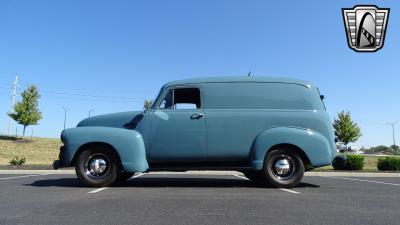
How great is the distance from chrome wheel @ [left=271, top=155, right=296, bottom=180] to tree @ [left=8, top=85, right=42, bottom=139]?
143 ft

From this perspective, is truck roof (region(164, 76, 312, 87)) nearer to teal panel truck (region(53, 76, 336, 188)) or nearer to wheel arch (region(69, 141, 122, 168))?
teal panel truck (region(53, 76, 336, 188))

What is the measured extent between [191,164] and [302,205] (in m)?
2.83

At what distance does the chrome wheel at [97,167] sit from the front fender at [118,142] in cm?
31

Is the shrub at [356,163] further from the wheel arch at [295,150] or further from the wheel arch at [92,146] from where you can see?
the wheel arch at [92,146]

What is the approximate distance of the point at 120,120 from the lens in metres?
7.34

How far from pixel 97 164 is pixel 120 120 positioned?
939 mm

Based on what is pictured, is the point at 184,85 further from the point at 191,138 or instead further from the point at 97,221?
the point at 97,221

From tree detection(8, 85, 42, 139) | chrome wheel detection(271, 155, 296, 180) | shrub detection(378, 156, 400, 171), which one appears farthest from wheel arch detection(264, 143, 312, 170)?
tree detection(8, 85, 42, 139)

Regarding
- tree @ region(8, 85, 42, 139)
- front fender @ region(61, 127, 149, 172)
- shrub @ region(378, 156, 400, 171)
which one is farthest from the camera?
tree @ region(8, 85, 42, 139)

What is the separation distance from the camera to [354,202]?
5.26m

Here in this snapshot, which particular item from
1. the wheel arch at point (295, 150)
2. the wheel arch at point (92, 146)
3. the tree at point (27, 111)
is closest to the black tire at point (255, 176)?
the wheel arch at point (295, 150)

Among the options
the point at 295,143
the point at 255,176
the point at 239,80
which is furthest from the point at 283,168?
the point at 239,80

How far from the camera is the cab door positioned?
7238mm

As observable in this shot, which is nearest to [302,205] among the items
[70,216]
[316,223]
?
[316,223]
